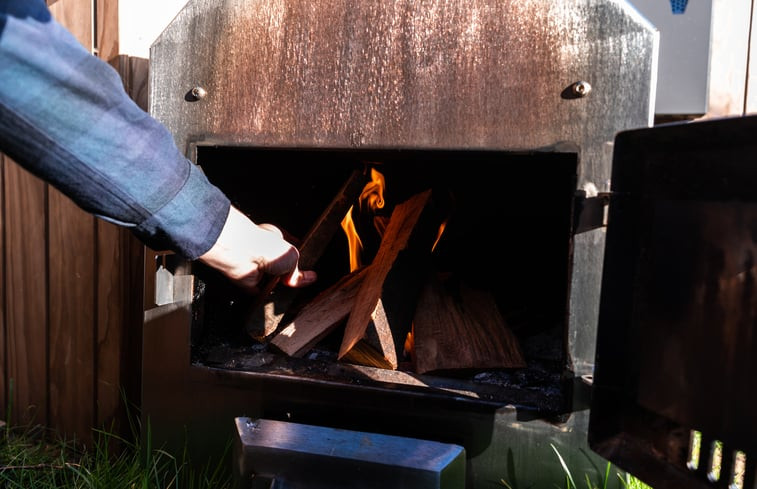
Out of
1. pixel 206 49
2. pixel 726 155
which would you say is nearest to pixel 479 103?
pixel 726 155

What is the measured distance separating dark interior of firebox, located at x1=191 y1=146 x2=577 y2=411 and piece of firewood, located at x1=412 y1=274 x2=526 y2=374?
0.13 feet

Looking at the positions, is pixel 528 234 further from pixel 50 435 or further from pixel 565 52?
pixel 50 435

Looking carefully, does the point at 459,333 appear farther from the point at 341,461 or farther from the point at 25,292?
the point at 25,292

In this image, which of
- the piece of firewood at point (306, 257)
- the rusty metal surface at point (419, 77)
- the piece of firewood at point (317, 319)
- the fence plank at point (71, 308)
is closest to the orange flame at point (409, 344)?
the piece of firewood at point (317, 319)

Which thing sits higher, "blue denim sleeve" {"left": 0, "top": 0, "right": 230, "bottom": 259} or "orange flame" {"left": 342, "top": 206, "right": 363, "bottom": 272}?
"blue denim sleeve" {"left": 0, "top": 0, "right": 230, "bottom": 259}

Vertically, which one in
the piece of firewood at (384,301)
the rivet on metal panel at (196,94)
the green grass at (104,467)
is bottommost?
the green grass at (104,467)

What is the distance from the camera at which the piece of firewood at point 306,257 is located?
1.41 metres

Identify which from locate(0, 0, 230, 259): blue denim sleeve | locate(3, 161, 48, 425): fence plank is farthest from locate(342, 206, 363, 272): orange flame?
locate(3, 161, 48, 425): fence plank

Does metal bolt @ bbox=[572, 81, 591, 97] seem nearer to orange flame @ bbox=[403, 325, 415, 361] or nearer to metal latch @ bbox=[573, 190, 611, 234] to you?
metal latch @ bbox=[573, 190, 611, 234]

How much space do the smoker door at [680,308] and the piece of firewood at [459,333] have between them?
33 cm

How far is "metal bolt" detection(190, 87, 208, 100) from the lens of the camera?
1.22 meters

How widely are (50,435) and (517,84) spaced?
1.54m

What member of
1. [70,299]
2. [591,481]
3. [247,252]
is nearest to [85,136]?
[247,252]

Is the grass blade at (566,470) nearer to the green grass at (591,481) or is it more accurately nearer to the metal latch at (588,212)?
the green grass at (591,481)
